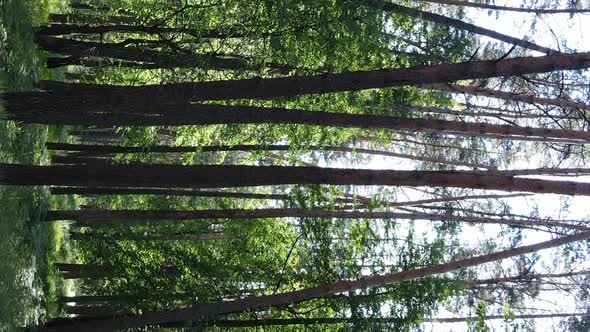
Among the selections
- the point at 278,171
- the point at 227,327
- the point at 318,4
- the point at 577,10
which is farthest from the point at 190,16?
the point at 577,10

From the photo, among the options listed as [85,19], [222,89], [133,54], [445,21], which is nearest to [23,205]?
[133,54]

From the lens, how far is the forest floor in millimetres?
11242

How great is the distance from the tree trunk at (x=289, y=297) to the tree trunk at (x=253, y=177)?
1.58 meters

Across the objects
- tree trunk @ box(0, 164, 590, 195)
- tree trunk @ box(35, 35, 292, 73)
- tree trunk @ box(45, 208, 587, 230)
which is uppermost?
tree trunk @ box(35, 35, 292, 73)

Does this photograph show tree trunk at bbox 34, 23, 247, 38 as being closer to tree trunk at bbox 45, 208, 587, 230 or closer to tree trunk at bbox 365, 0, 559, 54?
tree trunk at bbox 365, 0, 559, 54

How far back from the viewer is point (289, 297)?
10562 millimetres

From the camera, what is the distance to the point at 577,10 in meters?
11.7

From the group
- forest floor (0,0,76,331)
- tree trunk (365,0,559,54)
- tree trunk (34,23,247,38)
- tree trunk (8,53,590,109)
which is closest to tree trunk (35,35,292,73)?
tree trunk (34,23,247,38)

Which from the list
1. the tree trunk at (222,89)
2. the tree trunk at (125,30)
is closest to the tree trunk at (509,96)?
the tree trunk at (222,89)

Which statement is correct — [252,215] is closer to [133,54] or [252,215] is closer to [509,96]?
[133,54]

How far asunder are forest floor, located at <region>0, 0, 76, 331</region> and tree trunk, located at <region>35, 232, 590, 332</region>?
99cm

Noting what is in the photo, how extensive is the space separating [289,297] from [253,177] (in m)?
2.56

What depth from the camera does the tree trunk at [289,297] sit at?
960 centimetres

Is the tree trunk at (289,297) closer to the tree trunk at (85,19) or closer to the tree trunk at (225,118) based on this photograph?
the tree trunk at (225,118)
